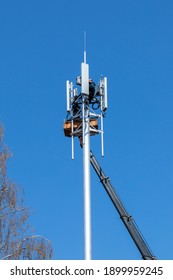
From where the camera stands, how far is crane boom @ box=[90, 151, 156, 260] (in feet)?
75.7

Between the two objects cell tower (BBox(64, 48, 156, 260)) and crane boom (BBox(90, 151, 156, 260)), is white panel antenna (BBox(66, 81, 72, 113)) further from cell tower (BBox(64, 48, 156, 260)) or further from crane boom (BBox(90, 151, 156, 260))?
crane boom (BBox(90, 151, 156, 260))

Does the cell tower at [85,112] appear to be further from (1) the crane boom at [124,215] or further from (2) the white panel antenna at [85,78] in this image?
(1) the crane boom at [124,215]

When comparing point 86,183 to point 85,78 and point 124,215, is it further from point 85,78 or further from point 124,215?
point 124,215

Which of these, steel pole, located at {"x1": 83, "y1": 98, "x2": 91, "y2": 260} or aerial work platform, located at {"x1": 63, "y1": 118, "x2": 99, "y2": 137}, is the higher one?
aerial work platform, located at {"x1": 63, "y1": 118, "x2": 99, "y2": 137}

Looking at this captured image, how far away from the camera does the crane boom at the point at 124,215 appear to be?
2308 centimetres

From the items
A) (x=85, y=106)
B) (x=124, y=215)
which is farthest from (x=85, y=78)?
(x=124, y=215)

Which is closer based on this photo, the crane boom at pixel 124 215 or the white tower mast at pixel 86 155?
the white tower mast at pixel 86 155

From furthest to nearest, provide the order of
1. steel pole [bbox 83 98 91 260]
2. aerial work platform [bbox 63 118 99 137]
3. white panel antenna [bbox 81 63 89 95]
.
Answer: aerial work platform [bbox 63 118 99 137] < white panel antenna [bbox 81 63 89 95] < steel pole [bbox 83 98 91 260]

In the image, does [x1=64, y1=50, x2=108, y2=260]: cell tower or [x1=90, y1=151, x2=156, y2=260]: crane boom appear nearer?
[x1=64, y1=50, x2=108, y2=260]: cell tower

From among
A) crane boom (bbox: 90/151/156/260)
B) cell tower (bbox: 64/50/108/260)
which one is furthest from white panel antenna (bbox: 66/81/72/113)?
crane boom (bbox: 90/151/156/260)

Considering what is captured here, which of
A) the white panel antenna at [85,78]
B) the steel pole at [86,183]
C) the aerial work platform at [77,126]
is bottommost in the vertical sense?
the steel pole at [86,183]

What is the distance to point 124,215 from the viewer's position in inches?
930

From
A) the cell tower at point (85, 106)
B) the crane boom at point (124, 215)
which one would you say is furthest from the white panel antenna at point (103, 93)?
the crane boom at point (124, 215)
